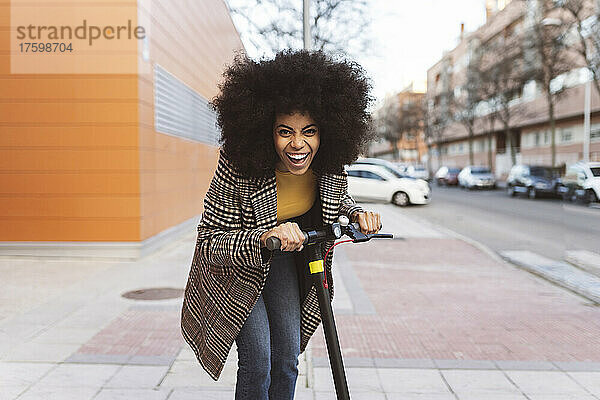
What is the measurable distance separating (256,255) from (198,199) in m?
13.5

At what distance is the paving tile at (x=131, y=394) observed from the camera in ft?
11.6

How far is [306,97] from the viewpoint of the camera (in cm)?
235

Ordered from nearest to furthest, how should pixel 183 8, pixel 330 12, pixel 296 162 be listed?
1. pixel 296 162
2. pixel 183 8
3. pixel 330 12

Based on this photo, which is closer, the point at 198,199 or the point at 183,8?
the point at 183,8

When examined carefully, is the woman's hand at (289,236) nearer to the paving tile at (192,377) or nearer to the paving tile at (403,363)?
the paving tile at (192,377)

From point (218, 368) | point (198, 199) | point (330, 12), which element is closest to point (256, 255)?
point (218, 368)

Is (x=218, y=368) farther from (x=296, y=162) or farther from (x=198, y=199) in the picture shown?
(x=198, y=199)

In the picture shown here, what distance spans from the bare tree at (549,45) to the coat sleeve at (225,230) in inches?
1115

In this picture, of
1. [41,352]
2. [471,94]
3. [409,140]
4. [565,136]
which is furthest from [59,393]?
[409,140]

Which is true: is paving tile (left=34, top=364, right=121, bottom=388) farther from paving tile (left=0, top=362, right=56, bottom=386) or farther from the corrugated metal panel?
the corrugated metal panel

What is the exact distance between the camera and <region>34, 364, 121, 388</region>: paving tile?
3.75 metres

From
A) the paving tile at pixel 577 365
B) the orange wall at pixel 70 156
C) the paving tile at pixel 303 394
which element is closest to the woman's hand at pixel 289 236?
the paving tile at pixel 303 394

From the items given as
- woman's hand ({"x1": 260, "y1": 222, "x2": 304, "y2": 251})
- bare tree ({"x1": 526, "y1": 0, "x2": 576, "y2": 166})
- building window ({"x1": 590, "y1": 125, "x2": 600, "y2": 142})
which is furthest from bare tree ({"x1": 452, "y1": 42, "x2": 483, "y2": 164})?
woman's hand ({"x1": 260, "y1": 222, "x2": 304, "y2": 251})

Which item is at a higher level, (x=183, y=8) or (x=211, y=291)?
(x=183, y=8)
